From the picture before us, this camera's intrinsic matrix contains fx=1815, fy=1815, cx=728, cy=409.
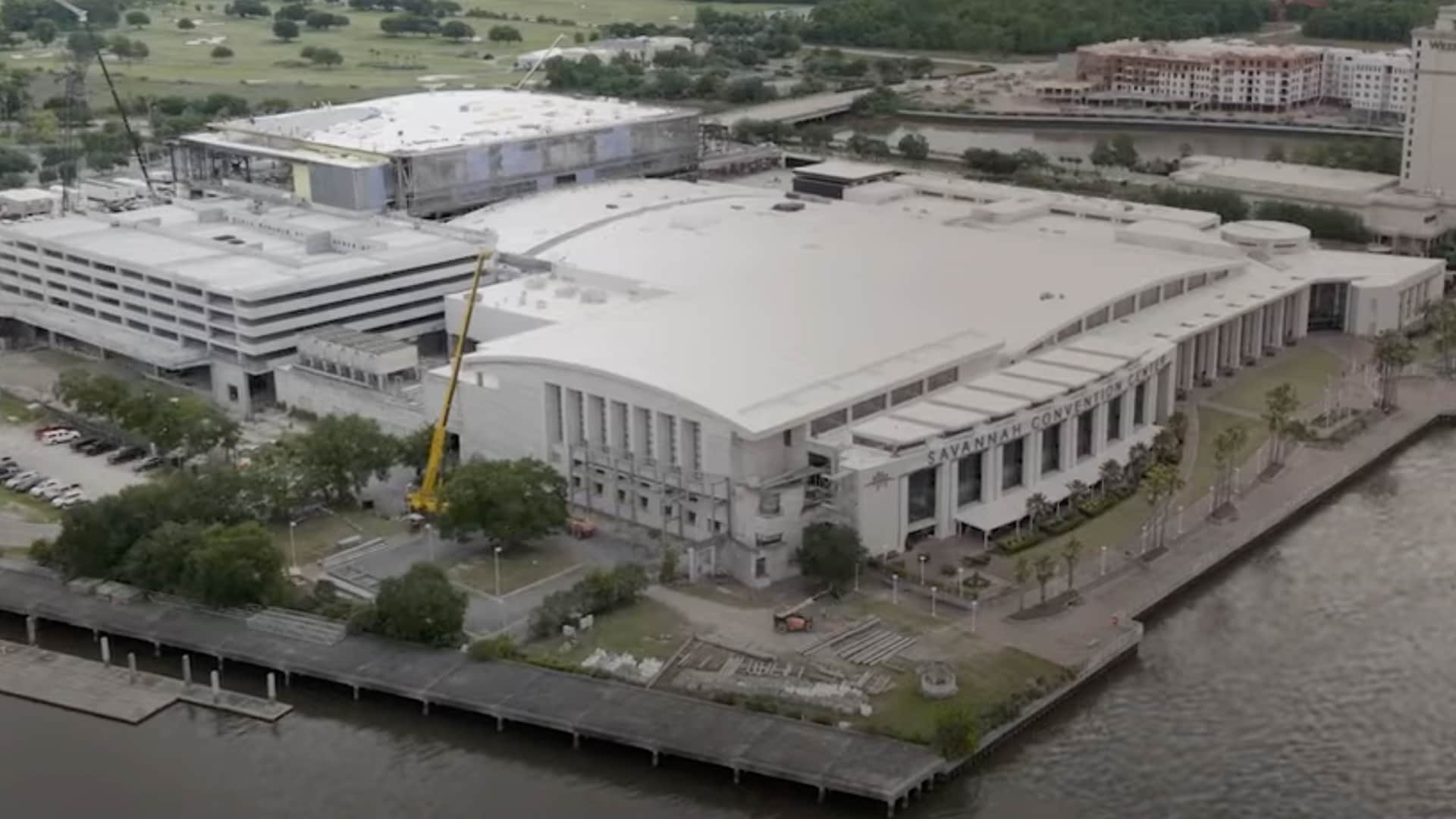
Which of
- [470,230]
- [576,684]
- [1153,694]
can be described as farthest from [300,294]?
[1153,694]

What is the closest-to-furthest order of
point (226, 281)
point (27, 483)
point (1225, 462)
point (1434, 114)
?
point (1225, 462)
point (27, 483)
point (226, 281)
point (1434, 114)

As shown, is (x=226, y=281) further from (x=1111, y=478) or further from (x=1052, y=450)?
(x=1111, y=478)

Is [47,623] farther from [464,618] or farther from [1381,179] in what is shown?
[1381,179]

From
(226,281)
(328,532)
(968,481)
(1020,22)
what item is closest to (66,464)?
(226,281)

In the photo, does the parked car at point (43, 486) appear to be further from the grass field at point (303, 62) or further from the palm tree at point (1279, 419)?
the grass field at point (303, 62)

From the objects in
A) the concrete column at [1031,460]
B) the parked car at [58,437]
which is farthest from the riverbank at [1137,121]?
the parked car at [58,437]

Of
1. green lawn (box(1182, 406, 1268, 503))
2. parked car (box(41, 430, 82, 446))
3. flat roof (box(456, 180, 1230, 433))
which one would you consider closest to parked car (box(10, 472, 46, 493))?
parked car (box(41, 430, 82, 446))
